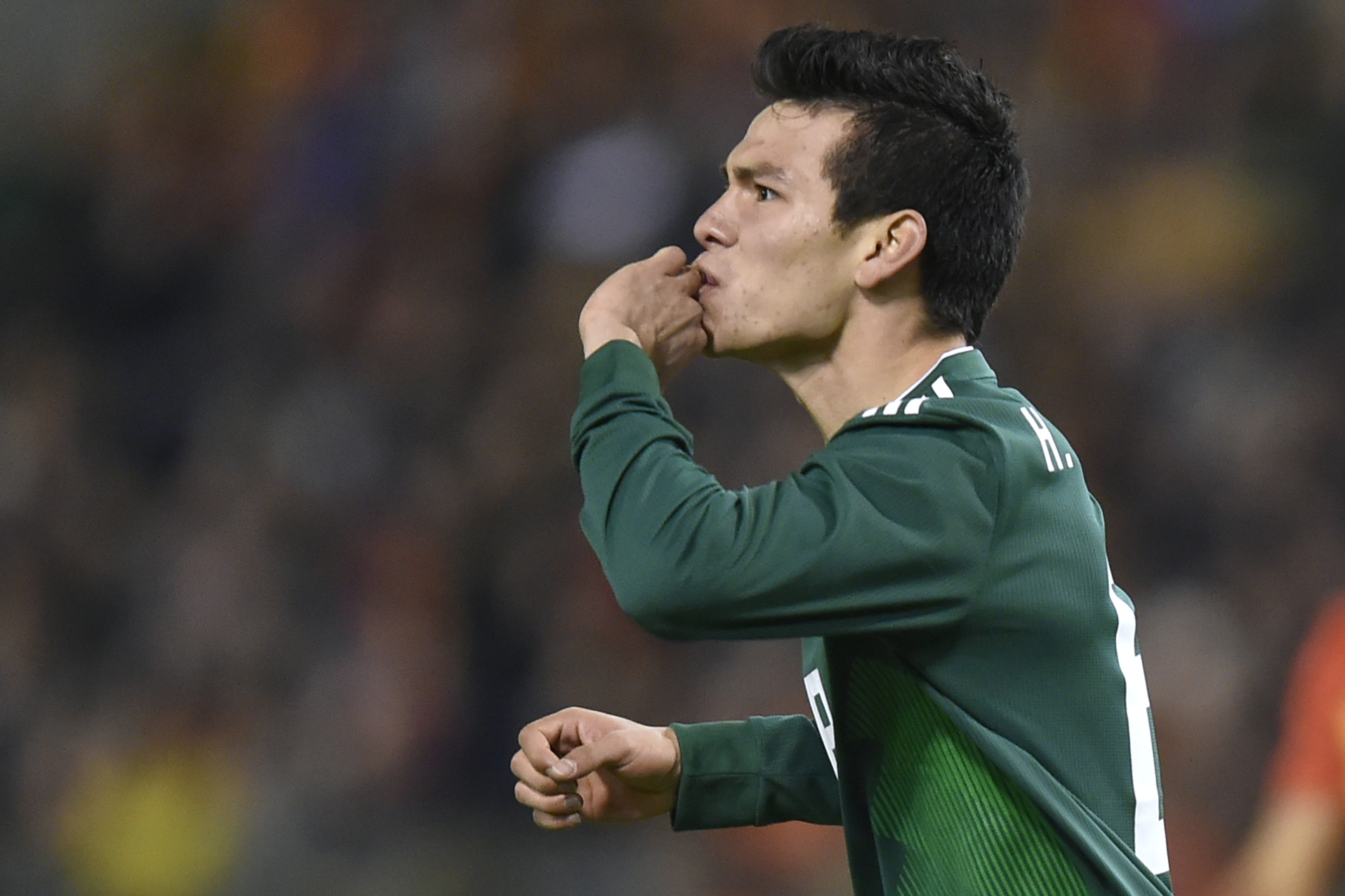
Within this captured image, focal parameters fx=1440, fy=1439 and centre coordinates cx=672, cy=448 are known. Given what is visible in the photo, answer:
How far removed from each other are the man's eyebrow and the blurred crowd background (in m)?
2.11

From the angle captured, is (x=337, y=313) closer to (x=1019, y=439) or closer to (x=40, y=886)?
(x=40, y=886)

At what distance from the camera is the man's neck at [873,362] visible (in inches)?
67.1

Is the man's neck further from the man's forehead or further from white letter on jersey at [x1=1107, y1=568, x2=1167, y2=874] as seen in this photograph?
white letter on jersey at [x1=1107, y1=568, x2=1167, y2=874]

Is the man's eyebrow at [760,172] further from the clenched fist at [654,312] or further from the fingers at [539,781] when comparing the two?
the fingers at [539,781]

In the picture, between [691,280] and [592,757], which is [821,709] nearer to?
[592,757]

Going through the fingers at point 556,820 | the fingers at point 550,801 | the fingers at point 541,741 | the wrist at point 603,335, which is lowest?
the fingers at point 556,820

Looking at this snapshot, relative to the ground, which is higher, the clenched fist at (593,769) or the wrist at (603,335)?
the wrist at (603,335)

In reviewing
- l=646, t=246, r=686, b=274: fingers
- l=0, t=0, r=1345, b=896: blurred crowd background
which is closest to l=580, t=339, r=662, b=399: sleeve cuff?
l=646, t=246, r=686, b=274: fingers

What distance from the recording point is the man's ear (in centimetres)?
168

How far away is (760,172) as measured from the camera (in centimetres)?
175

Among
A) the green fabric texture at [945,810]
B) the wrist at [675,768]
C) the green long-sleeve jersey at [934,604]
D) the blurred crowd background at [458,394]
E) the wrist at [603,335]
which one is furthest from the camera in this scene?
the blurred crowd background at [458,394]

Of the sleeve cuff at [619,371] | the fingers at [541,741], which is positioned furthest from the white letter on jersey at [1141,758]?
the fingers at [541,741]

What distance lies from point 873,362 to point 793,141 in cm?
29

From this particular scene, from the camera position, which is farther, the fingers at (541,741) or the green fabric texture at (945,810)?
the fingers at (541,741)
